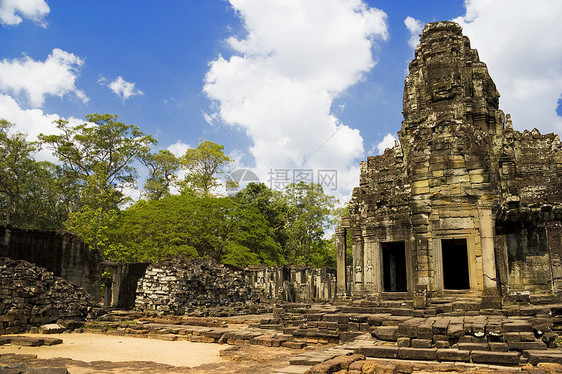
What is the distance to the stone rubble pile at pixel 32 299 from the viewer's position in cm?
1298

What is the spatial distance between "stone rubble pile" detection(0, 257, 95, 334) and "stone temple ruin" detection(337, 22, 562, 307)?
9919 millimetres

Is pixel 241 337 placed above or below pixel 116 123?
below

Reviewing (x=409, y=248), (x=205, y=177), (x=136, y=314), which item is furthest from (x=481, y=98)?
(x=205, y=177)

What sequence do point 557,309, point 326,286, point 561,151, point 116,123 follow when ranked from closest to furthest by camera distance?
point 557,309, point 561,151, point 326,286, point 116,123

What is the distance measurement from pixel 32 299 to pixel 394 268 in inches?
544

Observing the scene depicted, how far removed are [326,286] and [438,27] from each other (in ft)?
53.0

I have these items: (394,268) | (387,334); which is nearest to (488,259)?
(387,334)

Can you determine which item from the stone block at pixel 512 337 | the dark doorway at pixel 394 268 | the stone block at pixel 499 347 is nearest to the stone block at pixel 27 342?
the stone block at pixel 499 347

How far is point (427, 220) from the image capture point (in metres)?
11.9

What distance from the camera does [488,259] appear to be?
1069 centimetres

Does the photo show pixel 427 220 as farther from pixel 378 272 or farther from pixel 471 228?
pixel 378 272

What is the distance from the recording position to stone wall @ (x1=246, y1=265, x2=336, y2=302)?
2550 centimetres

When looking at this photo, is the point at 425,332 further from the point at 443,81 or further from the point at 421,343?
the point at 443,81

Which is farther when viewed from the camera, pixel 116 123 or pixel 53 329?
pixel 116 123
